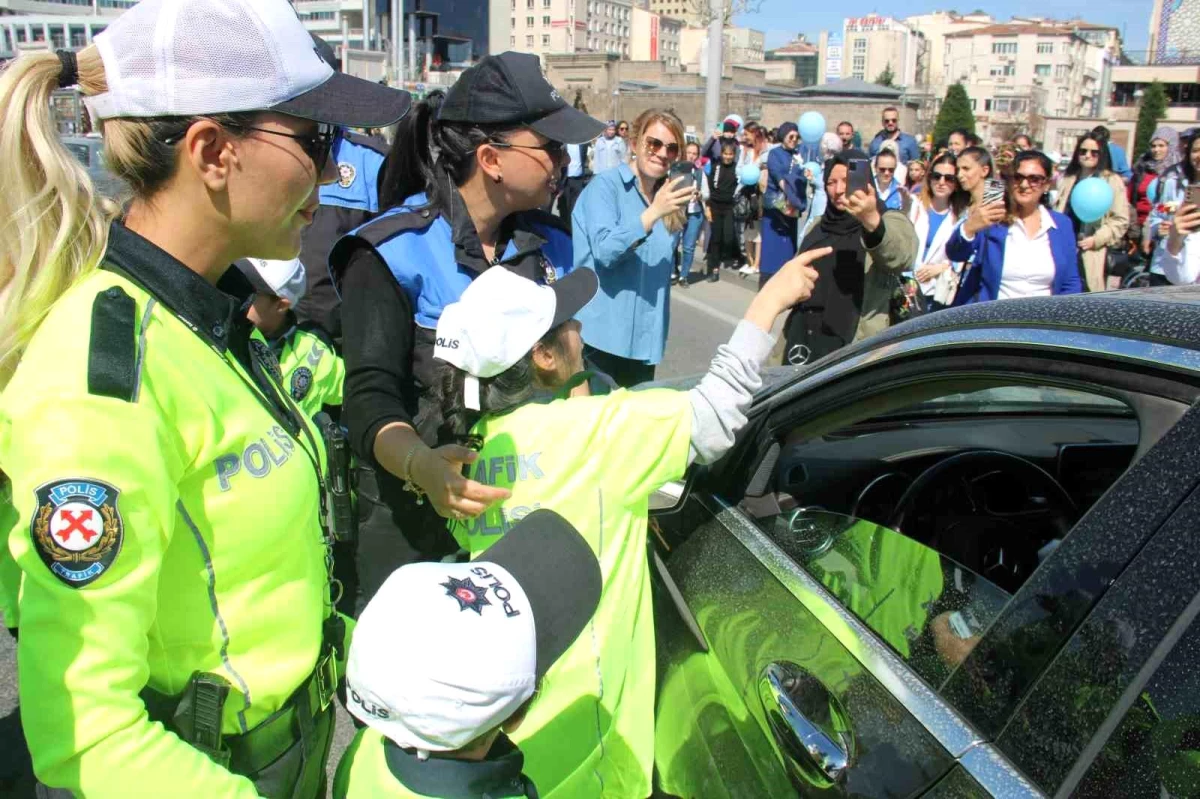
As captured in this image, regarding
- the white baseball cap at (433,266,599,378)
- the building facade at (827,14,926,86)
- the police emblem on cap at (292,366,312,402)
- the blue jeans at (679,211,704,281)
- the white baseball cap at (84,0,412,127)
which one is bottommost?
the blue jeans at (679,211,704,281)

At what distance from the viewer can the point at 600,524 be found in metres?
1.78

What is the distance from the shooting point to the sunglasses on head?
461 cm

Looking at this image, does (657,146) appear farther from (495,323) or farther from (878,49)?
(878,49)

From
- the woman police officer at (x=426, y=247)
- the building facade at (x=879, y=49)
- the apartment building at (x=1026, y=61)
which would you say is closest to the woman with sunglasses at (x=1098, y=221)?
the woman police officer at (x=426, y=247)

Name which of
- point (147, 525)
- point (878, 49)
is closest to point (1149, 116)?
point (147, 525)

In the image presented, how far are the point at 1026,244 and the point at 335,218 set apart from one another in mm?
3429

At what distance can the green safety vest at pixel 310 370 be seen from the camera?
10.0 feet

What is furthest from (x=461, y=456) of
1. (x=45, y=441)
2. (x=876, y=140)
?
(x=876, y=140)

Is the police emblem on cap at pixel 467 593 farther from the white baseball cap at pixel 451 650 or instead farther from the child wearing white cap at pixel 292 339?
the child wearing white cap at pixel 292 339

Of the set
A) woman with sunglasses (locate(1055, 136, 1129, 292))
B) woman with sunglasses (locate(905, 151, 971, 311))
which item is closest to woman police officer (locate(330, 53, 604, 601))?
woman with sunglasses (locate(905, 151, 971, 311))

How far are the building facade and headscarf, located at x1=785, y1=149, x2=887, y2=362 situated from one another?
3690 inches

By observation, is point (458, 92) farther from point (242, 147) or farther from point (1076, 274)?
point (1076, 274)

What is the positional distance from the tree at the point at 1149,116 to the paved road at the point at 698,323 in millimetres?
24057

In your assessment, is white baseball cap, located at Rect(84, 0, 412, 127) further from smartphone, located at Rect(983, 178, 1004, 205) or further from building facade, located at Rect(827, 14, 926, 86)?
building facade, located at Rect(827, 14, 926, 86)
